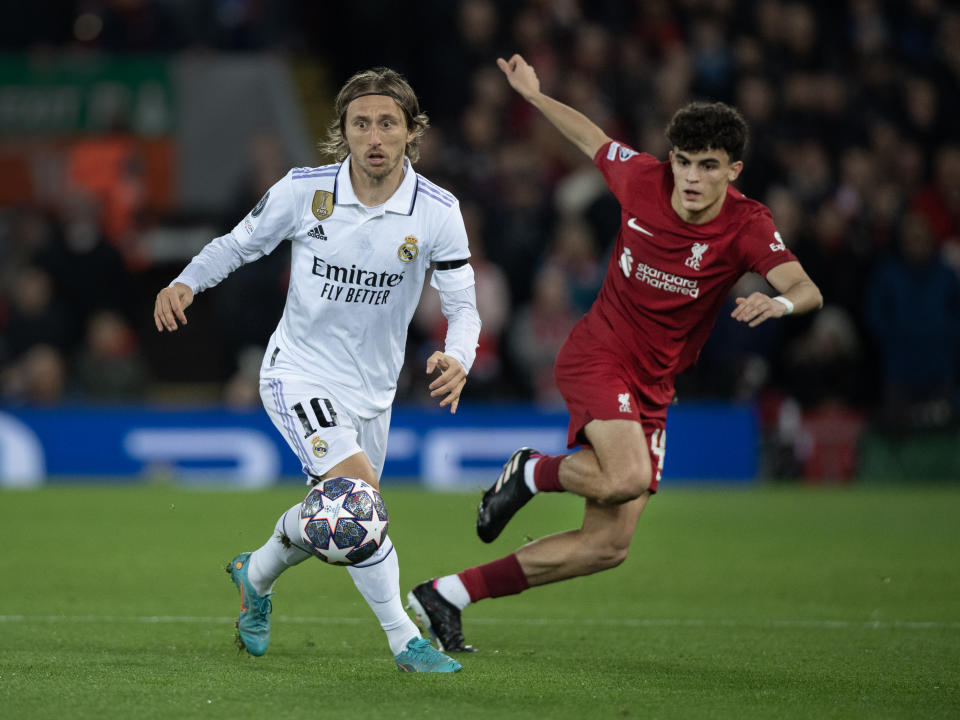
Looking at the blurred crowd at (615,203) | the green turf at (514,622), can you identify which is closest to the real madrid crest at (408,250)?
the green turf at (514,622)

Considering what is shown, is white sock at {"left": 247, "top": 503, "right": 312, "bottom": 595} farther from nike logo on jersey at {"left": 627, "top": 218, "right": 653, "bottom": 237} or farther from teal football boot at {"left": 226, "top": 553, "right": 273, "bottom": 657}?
nike logo on jersey at {"left": 627, "top": 218, "right": 653, "bottom": 237}

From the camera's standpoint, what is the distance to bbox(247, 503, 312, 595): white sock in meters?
5.84

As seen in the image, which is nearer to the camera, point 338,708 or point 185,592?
point 338,708

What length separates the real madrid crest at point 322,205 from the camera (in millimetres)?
5750

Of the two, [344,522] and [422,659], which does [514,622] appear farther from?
[344,522]

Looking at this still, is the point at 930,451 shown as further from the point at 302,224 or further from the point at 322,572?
the point at 302,224

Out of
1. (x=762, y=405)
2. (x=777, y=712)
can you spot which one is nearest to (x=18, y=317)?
(x=762, y=405)

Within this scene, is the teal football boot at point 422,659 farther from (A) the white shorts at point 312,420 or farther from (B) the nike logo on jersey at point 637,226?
(B) the nike logo on jersey at point 637,226

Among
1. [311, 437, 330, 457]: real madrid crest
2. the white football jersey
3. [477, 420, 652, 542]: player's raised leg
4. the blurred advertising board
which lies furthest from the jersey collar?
the blurred advertising board

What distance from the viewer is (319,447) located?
5582mm

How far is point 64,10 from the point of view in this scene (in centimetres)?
1664

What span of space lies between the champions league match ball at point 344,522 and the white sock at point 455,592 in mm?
894

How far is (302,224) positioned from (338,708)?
2017 millimetres

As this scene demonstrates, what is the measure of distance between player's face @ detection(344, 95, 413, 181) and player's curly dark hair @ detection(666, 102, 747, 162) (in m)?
1.20
